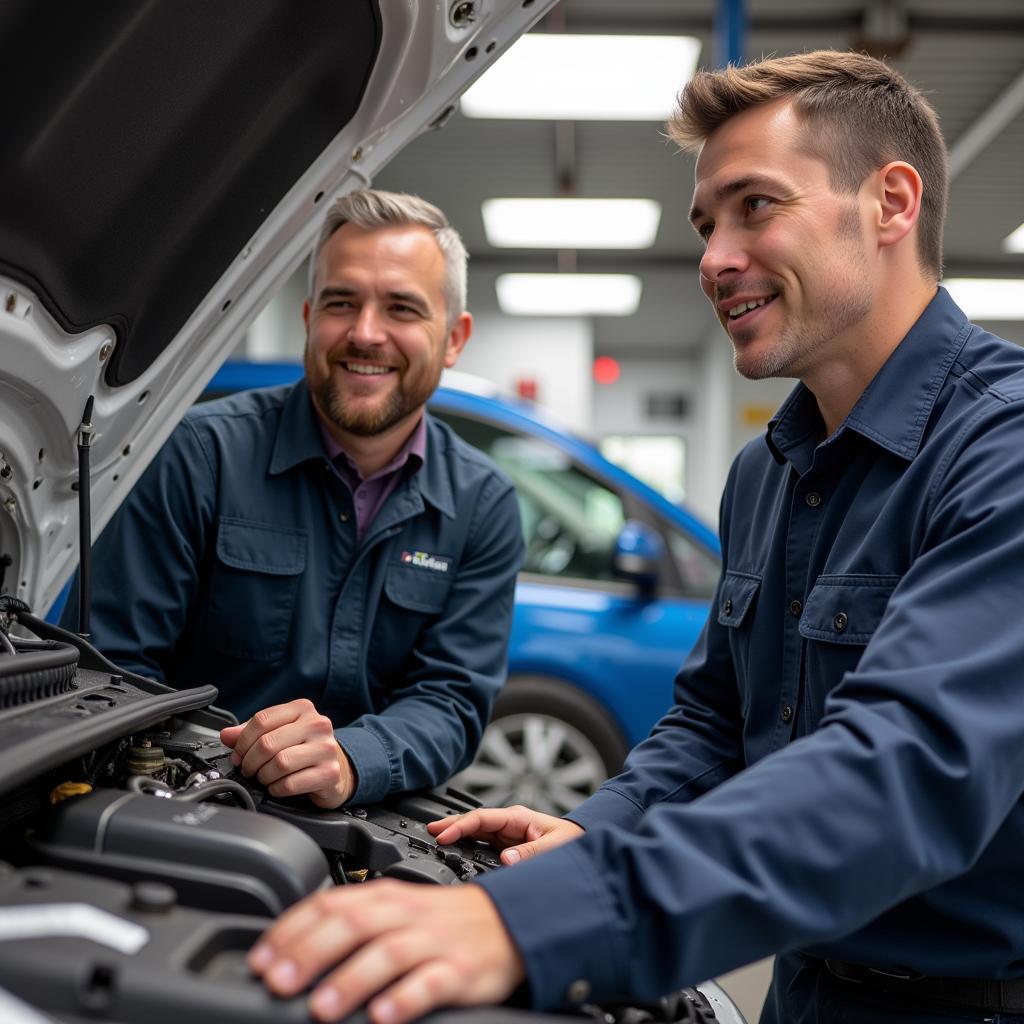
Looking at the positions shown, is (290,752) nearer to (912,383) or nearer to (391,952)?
(391,952)

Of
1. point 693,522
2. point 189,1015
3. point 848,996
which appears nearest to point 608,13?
point 693,522

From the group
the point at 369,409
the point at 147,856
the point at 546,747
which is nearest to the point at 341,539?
the point at 369,409

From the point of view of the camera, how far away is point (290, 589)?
199cm

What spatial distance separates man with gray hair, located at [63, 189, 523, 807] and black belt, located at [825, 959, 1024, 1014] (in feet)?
2.63

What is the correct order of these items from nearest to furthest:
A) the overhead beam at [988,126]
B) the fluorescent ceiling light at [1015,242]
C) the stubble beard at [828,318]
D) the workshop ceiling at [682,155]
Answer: the stubble beard at [828,318]
the workshop ceiling at [682,155]
the overhead beam at [988,126]
the fluorescent ceiling light at [1015,242]

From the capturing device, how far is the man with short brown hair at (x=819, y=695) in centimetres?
89

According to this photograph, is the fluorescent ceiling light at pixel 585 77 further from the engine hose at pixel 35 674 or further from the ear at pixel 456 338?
the engine hose at pixel 35 674

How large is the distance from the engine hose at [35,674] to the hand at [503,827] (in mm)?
534

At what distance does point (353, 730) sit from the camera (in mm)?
1717

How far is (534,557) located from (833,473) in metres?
2.95

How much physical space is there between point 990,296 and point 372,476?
11137 mm

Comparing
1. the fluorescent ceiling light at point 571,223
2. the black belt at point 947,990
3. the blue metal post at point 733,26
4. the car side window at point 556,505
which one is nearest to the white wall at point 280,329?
the fluorescent ceiling light at point 571,223

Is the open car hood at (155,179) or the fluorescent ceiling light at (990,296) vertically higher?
the fluorescent ceiling light at (990,296)

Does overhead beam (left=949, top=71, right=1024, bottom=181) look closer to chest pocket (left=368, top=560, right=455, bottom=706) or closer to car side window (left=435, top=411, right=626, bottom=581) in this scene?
car side window (left=435, top=411, right=626, bottom=581)
